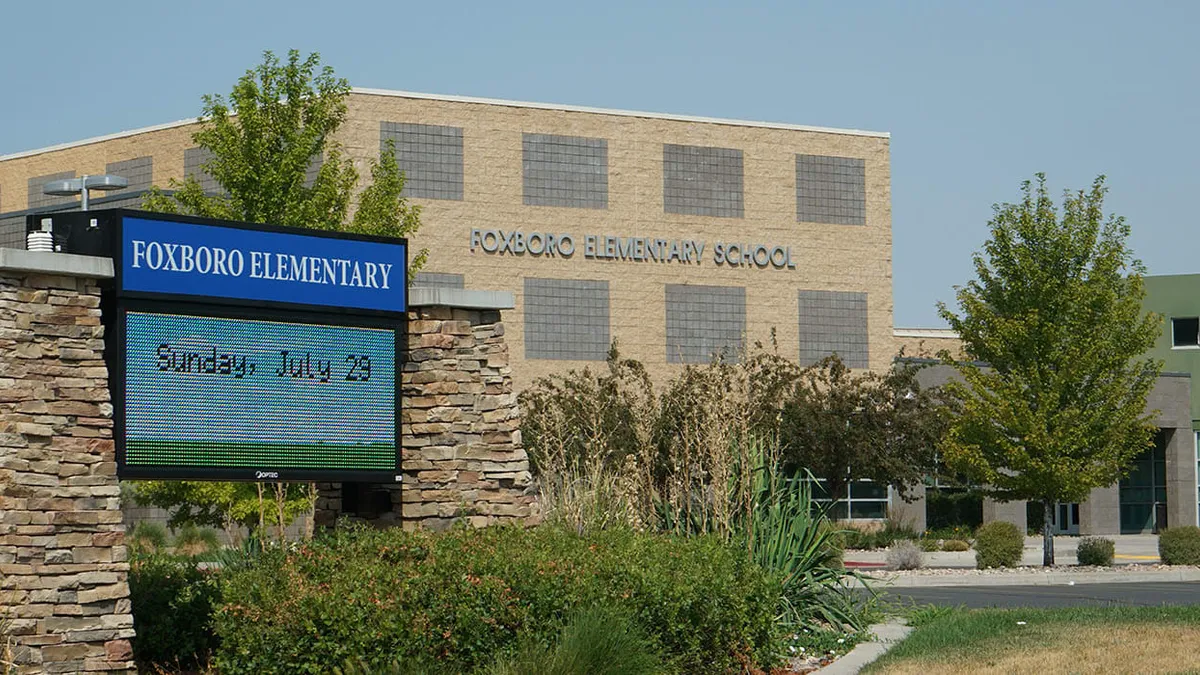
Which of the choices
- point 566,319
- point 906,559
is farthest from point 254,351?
point 566,319

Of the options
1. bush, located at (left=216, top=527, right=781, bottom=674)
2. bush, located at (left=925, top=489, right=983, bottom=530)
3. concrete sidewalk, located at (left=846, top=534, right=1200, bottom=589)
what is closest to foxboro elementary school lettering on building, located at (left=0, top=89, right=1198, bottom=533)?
bush, located at (left=925, top=489, right=983, bottom=530)

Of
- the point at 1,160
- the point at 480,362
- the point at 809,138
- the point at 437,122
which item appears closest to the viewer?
the point at 480,362

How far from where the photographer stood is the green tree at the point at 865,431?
38562 mm

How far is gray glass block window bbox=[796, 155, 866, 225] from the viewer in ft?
167

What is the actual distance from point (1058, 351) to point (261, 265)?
830 inches

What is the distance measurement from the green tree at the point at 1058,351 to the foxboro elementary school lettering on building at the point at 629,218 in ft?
51.3

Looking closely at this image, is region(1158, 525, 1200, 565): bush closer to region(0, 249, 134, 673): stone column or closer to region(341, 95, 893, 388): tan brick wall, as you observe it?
region(341, 95, 893, 388): tan brick wall

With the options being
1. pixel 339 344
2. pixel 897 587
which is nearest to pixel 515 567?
pixel 339 344

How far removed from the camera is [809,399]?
39.4 metres

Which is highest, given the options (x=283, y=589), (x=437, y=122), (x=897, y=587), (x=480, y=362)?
(x=437, y=122)

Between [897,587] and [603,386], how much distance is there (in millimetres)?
12763

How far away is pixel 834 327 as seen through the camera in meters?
50.8

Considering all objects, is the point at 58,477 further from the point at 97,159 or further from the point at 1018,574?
the point at 97,159

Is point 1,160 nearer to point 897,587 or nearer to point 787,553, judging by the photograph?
point 897,587
